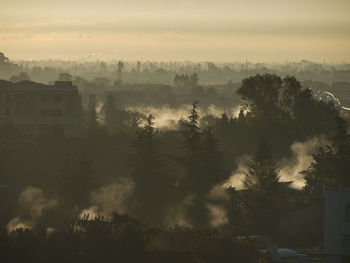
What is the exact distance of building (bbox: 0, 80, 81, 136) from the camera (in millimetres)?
107500

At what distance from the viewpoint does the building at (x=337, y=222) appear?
6372cm

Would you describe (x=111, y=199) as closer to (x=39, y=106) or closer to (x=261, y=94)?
(x=261, y=94)

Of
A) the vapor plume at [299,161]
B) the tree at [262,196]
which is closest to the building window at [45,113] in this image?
the vapor plume at [299,161]

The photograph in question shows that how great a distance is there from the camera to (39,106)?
4299 inches

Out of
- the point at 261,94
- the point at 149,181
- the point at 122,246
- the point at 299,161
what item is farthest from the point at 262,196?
the point at 261,94

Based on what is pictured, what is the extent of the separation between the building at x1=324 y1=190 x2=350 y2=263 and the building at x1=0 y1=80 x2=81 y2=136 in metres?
45.2

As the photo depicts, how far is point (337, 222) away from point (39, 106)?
4960 centimetres

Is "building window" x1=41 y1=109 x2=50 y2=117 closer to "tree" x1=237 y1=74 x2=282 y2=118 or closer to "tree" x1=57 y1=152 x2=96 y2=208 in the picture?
"tree" x1=237 y1=74 x2=282 y2=118

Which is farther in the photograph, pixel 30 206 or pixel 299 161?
pixel 299 161

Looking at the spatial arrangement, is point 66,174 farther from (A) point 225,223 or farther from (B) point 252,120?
(B) point 252,120

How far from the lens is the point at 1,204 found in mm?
74312

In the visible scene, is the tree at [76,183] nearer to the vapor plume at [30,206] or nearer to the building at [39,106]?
the vapor plume at [30,206]

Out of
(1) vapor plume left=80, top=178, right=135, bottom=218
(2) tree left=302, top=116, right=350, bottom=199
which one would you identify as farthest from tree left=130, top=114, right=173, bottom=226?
(2) tree left=302, top=116, right=350, bottom=199

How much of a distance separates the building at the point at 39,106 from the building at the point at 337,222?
148 ft
